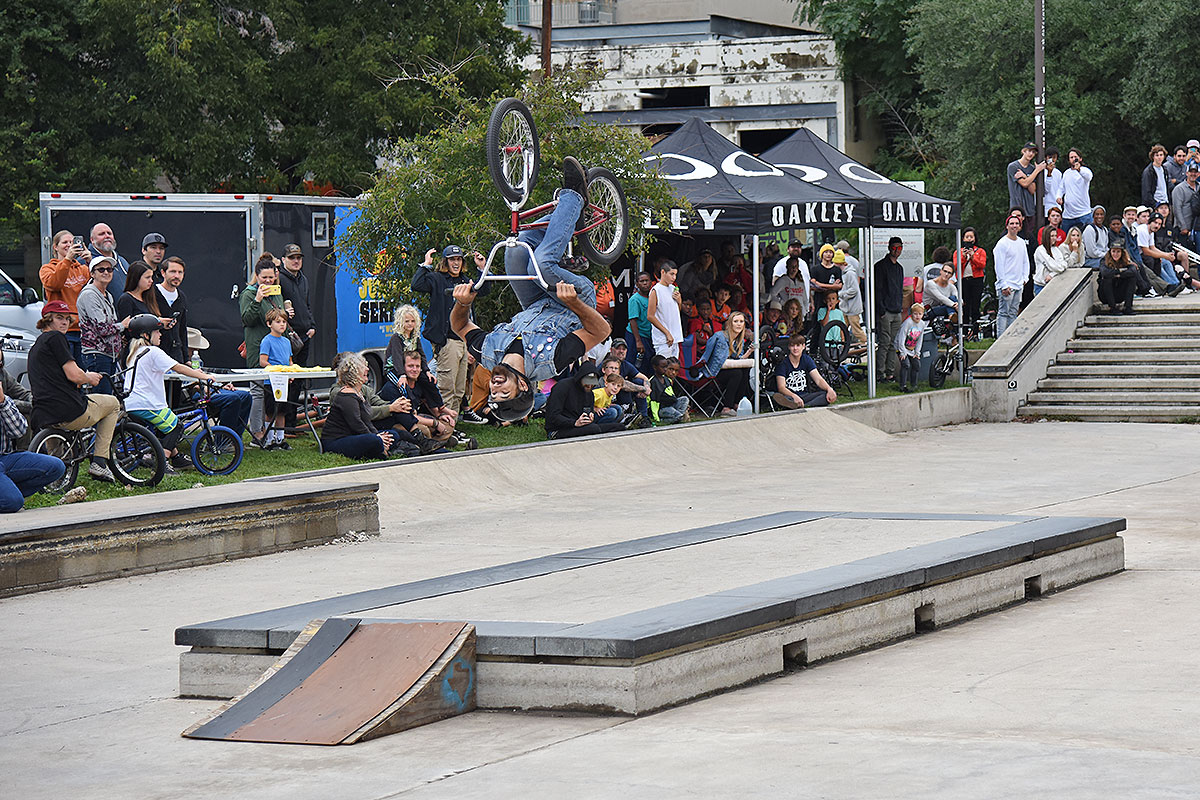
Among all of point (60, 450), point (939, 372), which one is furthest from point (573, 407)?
point (939, 372)

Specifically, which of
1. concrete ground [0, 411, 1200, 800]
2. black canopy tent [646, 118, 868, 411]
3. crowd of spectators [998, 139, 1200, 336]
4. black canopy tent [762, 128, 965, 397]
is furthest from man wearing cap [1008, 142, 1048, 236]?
concrete ground [0, 411, 1200, 800]

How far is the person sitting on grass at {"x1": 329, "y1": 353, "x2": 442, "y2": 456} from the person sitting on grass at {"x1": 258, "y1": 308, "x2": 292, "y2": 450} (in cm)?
72

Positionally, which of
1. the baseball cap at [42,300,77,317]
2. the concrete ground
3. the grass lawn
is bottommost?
the concrete ground

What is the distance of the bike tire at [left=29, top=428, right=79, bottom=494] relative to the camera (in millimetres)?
12016

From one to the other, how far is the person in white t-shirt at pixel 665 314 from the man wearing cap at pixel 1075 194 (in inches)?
377

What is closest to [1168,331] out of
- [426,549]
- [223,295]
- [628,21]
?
[223,295]

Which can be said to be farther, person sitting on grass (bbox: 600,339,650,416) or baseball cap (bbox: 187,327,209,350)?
person sitting on grass (bbox: 600,339,650,416)

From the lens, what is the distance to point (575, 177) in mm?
16578

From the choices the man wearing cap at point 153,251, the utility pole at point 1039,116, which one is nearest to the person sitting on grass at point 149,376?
the man wearing cap at point 153,251

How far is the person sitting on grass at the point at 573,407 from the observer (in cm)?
1658

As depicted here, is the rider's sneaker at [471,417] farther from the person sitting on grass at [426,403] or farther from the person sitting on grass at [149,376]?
the person sitting on grass at [149,376]

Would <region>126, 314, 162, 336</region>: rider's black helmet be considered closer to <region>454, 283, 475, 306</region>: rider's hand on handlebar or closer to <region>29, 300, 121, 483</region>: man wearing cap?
<region>29, 300, 121, 483</region>: man wearing cap

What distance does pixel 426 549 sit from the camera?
11578 mm

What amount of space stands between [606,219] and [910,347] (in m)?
7.21
